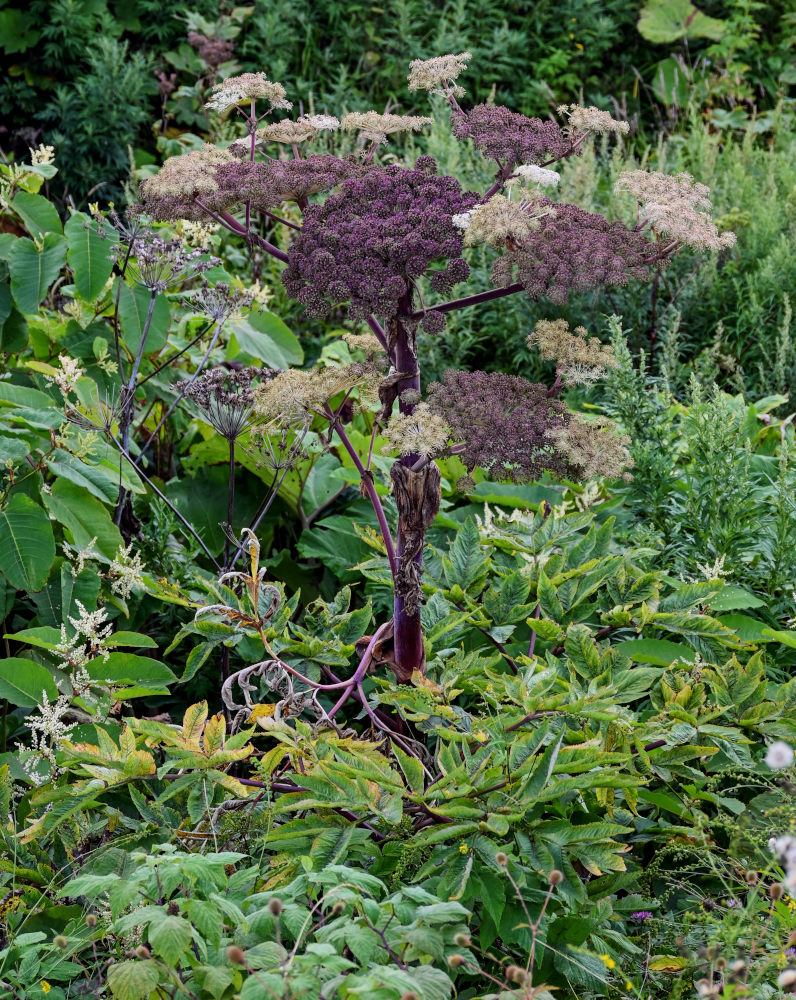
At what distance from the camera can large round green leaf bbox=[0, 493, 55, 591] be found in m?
2.17

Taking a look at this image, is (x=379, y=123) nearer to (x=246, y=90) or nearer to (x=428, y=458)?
(x=246, y=90)

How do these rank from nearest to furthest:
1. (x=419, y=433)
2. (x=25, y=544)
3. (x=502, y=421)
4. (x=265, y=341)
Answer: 1. (x=419, y=433)
2. (x=502, y=421)
3. (x=25, y=544)
4. (x=265, y=341)

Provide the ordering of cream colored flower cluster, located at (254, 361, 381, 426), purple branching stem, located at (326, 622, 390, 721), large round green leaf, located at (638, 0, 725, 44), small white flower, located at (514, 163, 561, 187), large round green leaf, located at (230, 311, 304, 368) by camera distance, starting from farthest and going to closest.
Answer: large round green leaf, located at (638, 0, 725, 44)
large round green leaf, located at (230, 311, 304, 368)
purple branching stem, located at (326, 622, 390, 721)
cream colored flower cluster, located at (254, 361, 381, 426)
small white flower, located at (514, 163, 561, 187)

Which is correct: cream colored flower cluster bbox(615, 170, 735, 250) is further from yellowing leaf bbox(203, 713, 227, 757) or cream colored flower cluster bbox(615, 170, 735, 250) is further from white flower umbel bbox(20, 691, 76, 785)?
white flower umbel bbox(20, 691, 76, 785)

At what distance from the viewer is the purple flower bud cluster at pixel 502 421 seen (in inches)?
65.6

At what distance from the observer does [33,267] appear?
270cm

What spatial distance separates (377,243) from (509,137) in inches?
12.3

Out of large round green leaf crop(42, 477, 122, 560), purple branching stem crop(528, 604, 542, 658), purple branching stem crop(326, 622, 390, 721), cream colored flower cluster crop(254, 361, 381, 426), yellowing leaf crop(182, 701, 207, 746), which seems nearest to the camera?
yellowing leaf crop(182, 701, 207, 746)

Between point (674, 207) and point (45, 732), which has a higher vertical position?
point (674, 207)

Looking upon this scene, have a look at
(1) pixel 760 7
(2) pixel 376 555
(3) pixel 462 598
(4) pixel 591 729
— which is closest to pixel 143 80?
(1) pixel 760 7

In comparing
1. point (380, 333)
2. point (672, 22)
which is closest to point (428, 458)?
point (380, 333)

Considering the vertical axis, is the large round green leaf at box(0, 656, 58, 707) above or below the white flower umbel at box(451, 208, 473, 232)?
below

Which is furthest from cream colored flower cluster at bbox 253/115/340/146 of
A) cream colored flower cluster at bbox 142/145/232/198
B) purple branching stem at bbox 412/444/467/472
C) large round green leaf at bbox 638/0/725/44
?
large round green leaf at bbox 638/0/725/44

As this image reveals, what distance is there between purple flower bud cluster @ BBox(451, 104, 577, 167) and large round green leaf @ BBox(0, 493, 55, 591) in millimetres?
1209
